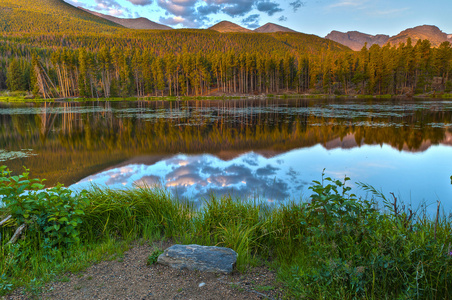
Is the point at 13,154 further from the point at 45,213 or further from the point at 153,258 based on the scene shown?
the point at 153,258

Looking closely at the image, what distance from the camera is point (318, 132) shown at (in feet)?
63.8

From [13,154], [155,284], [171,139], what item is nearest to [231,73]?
[171,139]

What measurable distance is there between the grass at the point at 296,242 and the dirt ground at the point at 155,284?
16 cm

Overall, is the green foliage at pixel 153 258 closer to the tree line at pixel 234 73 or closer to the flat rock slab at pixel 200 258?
the flat rock slab at pixel 200 258

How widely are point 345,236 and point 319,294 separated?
0.77m

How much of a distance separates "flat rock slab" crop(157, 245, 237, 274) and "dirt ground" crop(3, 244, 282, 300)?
0.08 meters

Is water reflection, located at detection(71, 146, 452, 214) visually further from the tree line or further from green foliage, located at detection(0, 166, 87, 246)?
the tree line

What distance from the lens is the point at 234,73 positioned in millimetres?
88875

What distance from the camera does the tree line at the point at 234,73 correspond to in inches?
2980

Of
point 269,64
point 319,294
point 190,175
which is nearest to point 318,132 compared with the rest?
point 190,175

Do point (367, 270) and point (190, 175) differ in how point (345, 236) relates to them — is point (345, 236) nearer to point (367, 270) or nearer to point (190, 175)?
point (367, 270)

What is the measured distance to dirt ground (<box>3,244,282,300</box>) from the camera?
3.59 m

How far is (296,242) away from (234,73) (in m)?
88.1

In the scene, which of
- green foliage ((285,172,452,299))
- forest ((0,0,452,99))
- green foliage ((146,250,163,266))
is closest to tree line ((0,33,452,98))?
forest ((0,0,452,99))
